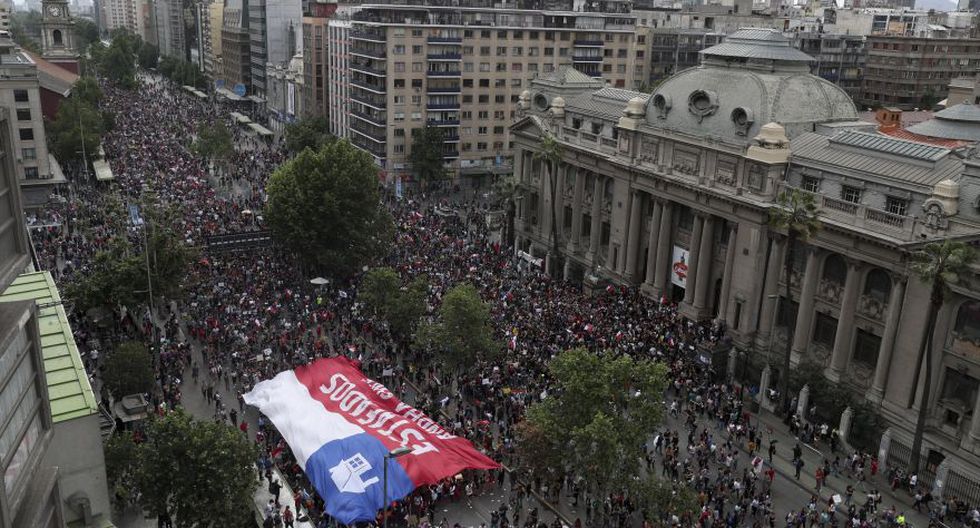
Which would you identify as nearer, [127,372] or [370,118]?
[127,372]

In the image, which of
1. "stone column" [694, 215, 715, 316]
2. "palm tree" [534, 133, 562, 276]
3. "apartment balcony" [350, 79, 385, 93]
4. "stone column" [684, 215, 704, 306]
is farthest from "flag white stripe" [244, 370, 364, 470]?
"apartment balcony" [350, 79, 385, 93]

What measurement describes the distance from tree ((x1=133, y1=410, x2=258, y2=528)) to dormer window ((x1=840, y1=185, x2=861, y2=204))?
37842mm

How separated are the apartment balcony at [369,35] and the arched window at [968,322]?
253ft

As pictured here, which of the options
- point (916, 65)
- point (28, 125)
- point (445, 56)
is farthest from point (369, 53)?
point (916, 65)

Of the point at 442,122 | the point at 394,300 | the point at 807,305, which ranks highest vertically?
the point at 442,122

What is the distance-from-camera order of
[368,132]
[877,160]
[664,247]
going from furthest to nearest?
[368,132] < [664,247] < [877,160]

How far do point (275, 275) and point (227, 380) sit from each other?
19413mm

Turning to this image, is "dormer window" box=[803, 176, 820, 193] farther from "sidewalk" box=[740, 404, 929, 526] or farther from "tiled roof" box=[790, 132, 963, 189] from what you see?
"sidewalk" box=[740, 404, 929, 526]

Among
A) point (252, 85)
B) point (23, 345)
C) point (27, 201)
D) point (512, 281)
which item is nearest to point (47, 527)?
point (23, 345)

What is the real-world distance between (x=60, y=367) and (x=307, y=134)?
8818 centimetres

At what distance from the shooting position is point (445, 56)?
348 ft

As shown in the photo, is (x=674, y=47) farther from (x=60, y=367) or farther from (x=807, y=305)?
(x=60, y=367)

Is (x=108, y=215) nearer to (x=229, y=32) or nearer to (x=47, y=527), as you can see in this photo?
(x=47, y=527)

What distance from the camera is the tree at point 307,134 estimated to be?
119m
